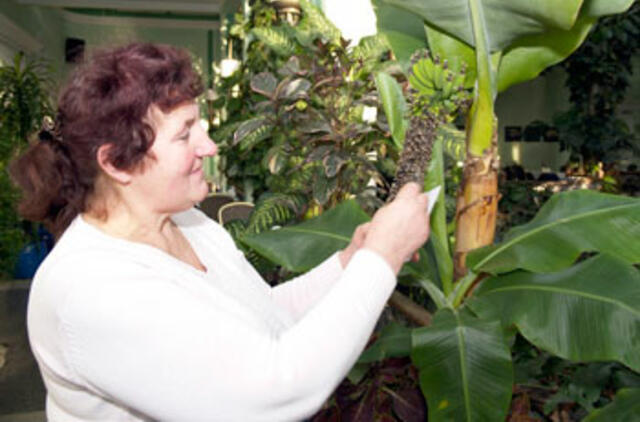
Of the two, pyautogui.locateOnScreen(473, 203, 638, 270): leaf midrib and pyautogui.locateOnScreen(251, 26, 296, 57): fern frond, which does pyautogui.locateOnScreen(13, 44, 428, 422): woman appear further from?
pyautogui.locateOnScreen(251, 26, 296, 57): fern frond

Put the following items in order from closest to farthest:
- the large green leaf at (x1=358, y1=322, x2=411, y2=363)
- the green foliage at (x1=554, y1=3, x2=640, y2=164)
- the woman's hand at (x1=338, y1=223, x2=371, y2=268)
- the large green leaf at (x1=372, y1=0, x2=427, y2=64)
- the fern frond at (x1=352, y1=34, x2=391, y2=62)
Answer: the woman's hand at (x1=338, y1=223, x2=371, y2=268) → the large green leaf at (x1=358, y1=322, x2=411, y2=363) → the large green leaf at (x1=372, y1=0, x2=427, y2=64) → the fern frond at (x1=352, y1=34, x2=391, y2=62) → the green foliage at (x1=554, y1=3, x2=640, y2=164)

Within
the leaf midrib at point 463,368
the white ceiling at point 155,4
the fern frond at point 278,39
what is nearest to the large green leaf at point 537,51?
the leaf midrib at point 463,368

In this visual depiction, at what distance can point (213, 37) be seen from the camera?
12.9m

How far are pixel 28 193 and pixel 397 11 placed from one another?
138cm

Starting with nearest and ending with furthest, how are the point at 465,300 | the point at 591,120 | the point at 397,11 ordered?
the point at 465,300 → the point at 397,11 → the point at 591,120

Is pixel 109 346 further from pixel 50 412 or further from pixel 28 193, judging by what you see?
pixel 28 193

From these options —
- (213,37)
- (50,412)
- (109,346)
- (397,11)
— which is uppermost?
(213,37)

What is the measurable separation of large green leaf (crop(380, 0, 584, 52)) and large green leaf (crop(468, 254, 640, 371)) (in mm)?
604

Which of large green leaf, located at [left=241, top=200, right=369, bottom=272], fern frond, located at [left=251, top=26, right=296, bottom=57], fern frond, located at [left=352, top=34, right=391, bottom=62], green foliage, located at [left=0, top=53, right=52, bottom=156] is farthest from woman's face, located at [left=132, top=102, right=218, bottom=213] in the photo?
green foliage, located at [left=0, top=53, right=52, bottom=156]

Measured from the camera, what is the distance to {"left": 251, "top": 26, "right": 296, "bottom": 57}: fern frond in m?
2.73

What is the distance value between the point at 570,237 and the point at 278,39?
1.68m

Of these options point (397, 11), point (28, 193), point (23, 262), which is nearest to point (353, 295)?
point (28, 193)

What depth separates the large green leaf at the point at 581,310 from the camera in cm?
134

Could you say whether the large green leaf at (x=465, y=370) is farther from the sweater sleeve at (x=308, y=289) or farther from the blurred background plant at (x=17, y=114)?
the blurred background plant at (x=17, y=114)
